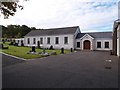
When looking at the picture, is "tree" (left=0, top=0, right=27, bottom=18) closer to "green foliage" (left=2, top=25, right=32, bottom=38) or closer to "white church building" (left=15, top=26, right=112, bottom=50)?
"white church building" (left=15, top=26, right=112, bottom=50)

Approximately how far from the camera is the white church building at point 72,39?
36188mm

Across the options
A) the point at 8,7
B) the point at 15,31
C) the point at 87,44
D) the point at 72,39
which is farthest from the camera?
the point at 15,31

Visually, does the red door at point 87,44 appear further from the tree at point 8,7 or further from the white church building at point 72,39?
the tree at point 8,7

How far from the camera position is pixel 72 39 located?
3925 cm

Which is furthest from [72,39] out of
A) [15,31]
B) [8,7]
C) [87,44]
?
[15,31]

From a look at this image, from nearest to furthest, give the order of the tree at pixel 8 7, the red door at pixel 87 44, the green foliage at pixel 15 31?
the tree at pixel 8 7, the red door at pixel 87 44, the green foliage at pixel 15 31

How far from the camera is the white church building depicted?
119 feet

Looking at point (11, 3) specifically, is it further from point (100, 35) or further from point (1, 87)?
point (100, 35)

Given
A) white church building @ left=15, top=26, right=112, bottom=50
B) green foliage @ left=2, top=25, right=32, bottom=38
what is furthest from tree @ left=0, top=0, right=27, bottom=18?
green foliage @ left=2, top=25, right=32, bottom=38

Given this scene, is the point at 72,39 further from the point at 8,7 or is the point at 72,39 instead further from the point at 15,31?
the point at 15,31

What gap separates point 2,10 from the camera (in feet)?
35.8

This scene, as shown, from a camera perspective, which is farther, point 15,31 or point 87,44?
point 15,31

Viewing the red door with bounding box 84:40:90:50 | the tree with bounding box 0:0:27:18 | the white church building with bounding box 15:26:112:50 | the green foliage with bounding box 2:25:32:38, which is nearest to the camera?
the tree with bounding box 0:0:27:18

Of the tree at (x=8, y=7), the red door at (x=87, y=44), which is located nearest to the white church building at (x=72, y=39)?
the red door at (x=87, y=44)
